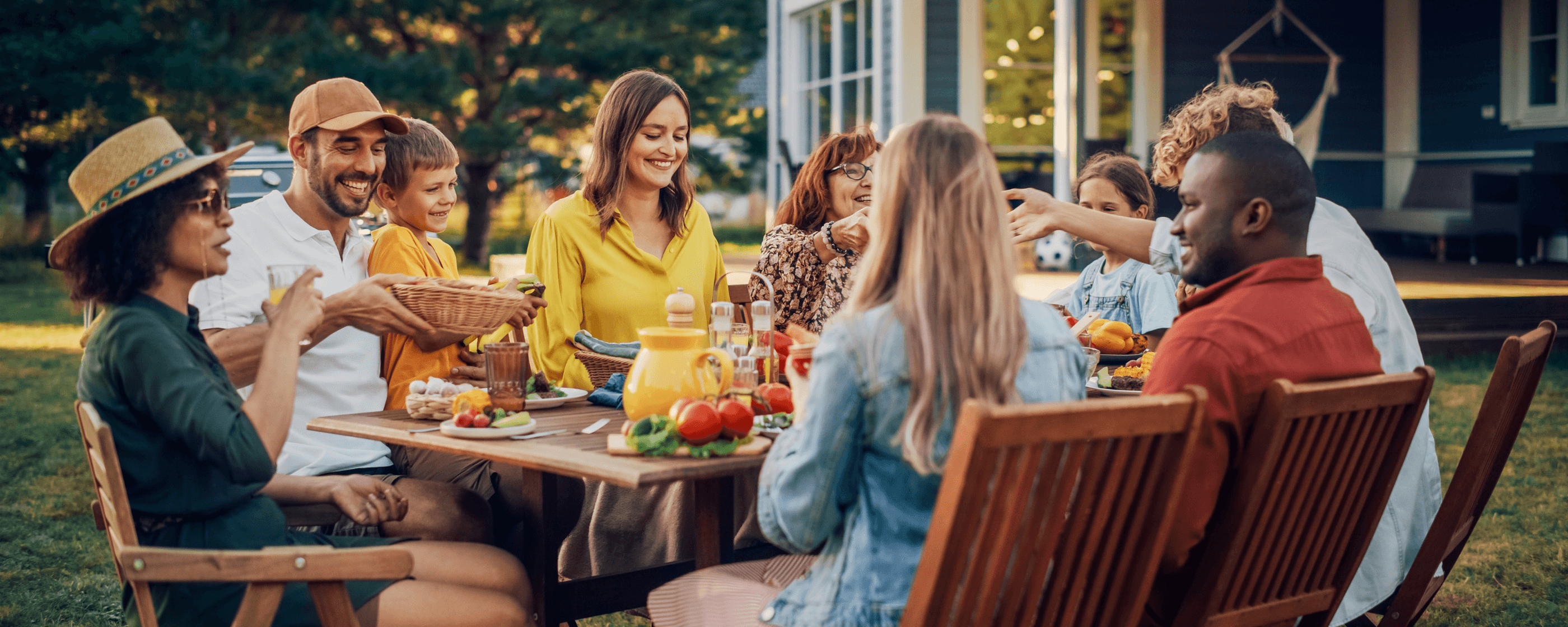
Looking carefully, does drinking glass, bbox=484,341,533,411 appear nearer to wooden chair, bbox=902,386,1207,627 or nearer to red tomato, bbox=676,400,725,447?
red tomato, bbox=676,400,725,447

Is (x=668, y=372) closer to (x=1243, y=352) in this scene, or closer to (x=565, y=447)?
(x=565, y=447)

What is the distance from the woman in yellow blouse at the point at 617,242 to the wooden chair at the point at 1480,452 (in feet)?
6.76

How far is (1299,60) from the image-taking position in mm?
12211

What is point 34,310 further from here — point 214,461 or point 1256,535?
point 1256,535

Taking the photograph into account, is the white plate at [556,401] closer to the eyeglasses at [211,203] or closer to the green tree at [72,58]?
the eyeglasses at [211,203]

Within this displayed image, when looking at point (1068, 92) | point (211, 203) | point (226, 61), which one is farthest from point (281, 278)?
point (226, 61)

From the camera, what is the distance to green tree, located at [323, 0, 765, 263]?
15289 mm

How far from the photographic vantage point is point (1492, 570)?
4.10 m

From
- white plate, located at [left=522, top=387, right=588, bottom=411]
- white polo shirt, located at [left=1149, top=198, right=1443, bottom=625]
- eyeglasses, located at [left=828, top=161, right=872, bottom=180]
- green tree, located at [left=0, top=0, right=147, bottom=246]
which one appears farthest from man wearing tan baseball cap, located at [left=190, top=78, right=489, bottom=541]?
green tree, located at [left=0, top=0, right=147, bottom=246]

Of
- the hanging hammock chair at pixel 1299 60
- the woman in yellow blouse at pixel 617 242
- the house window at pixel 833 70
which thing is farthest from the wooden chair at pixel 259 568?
the hanging hammock chair at pixel 1299 60

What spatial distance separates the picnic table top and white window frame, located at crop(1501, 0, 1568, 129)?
12511 mm

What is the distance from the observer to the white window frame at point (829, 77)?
11375 millimetres

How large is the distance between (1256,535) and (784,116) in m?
11.7

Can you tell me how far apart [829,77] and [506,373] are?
1050 centimetres
